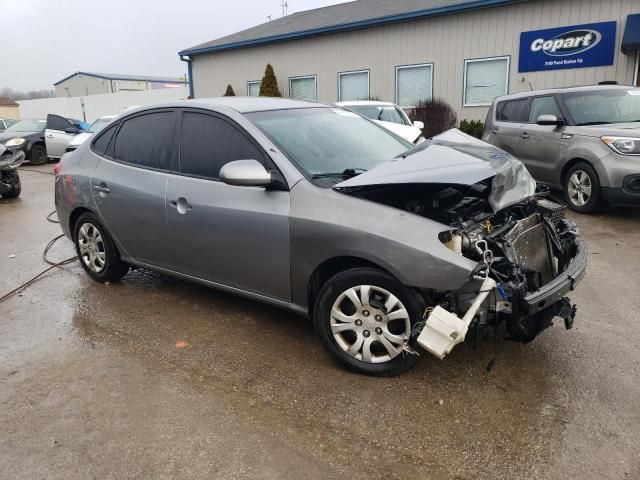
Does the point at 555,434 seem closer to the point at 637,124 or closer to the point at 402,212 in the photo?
the point at 402,212

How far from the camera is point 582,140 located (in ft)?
24.2

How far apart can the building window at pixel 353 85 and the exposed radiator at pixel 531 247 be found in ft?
46.9

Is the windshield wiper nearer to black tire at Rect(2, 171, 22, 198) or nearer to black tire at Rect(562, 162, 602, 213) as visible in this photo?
black tire at Rect(562, 162, 602, 213)

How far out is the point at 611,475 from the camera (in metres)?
2.46

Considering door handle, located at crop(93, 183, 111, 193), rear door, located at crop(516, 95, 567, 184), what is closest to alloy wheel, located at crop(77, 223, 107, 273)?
door handle, located at crop(93, 183, 111, 193)

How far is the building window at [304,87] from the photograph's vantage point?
18531mm

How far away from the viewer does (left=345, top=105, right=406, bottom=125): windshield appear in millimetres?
10695

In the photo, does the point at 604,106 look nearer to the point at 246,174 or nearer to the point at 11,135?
the point at 246,174

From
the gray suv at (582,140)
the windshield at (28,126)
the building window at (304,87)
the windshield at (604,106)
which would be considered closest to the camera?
the gray suv at (582,140)

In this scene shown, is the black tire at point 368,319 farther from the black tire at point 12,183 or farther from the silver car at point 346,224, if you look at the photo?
the black tire at point 12,183

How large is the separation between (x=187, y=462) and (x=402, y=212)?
68.5 inches

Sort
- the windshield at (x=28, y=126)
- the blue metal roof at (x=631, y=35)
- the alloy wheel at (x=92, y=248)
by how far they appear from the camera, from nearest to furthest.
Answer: the alloy wheel at (x=92, y=248)
the blue metal roof at (x=631, y=35)
the windshield at (x=28, y=126)

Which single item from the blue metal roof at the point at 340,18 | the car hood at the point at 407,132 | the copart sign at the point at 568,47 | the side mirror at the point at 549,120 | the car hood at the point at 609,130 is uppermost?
the blue metal roof at the point at 340,18

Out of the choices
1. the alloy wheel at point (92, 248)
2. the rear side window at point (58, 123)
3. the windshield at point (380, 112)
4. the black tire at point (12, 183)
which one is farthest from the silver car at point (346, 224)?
the rear side window at point (58, 123)
